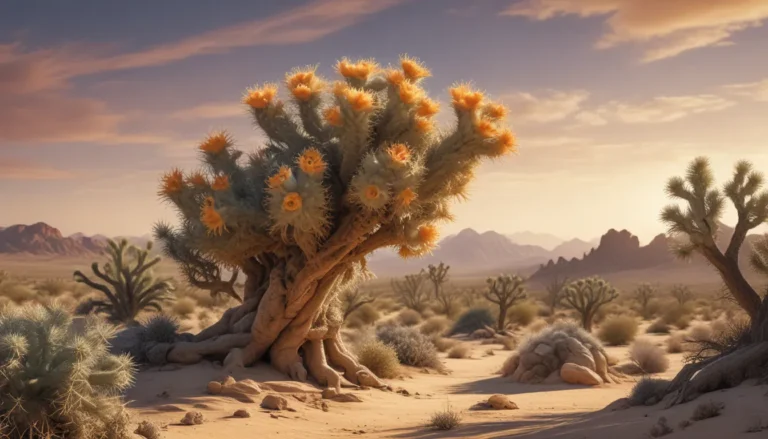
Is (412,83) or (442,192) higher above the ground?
(412,83)

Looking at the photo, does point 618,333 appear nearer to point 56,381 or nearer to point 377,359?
point 377,359

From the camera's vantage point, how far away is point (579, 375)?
1614 centimetres

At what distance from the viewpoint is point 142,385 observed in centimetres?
1155

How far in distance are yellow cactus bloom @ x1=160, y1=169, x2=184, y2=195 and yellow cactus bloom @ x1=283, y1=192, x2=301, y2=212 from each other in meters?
3.24

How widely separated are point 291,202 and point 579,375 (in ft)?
28.6

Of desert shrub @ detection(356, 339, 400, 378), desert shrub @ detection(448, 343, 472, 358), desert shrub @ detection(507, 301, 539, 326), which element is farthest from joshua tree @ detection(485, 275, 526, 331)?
desert shrub @ detection(356, 339, 400, 378)

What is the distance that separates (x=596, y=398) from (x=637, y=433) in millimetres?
7064

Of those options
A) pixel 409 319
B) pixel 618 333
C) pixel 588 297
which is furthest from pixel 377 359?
pixel 409 319

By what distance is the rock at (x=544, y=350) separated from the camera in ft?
56.6

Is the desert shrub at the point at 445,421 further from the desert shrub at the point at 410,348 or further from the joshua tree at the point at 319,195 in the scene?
the desert shrub at the point at 410,348

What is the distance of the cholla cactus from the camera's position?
674 centimetres

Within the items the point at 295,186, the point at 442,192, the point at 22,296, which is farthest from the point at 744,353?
the point at 22,296

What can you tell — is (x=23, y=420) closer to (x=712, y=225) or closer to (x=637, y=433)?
(x=637, y=433)

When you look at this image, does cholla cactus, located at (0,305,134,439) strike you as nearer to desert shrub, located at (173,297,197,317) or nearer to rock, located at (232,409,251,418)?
rock, located at (232,409,251,418)
